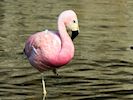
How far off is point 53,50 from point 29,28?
8.92 m

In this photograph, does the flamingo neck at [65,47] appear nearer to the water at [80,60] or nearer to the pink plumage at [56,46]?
the pink plumage at [56,46]

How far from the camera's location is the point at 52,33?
33.2ft

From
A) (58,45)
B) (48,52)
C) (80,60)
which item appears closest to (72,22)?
(58,45)

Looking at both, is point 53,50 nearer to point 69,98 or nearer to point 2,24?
point 69,98

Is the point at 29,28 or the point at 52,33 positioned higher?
the point at 52,33

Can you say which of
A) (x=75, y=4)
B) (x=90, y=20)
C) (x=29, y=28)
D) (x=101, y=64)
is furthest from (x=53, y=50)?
(x=75, y=4)

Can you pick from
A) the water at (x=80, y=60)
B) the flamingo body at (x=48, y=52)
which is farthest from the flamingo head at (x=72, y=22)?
the water at (x=80, y=60)

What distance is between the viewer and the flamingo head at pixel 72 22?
31.7 feet

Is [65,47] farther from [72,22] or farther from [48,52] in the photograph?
[72,22]

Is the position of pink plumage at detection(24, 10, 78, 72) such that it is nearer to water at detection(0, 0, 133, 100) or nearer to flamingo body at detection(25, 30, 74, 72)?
flamingo body at detection(25, 30, 74, 72)

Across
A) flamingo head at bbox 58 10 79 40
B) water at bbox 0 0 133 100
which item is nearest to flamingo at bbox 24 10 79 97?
flamingo head at bbox 58 10 79 40

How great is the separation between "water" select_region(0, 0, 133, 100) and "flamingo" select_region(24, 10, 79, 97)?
61cm

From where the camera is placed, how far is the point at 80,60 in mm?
13258

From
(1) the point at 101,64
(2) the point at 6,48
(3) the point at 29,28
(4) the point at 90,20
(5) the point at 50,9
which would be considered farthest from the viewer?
(5) the point at 50,9
